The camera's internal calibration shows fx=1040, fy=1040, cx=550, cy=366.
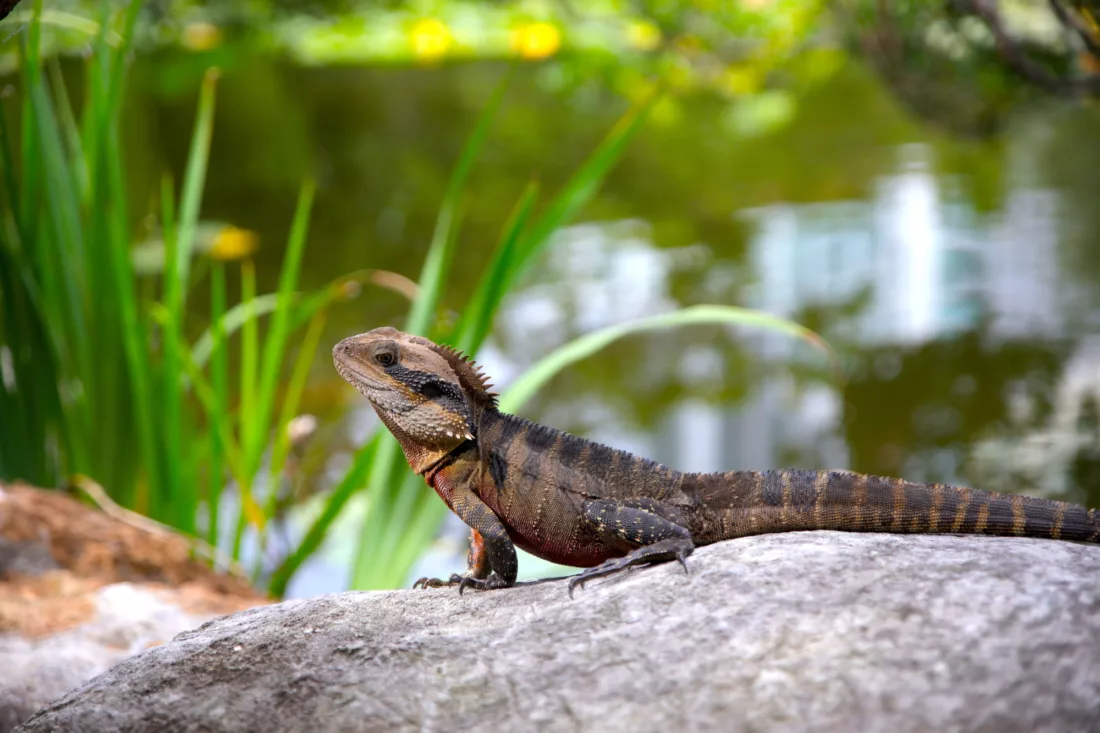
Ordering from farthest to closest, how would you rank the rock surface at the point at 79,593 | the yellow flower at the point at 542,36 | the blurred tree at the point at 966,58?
the yellow flower at the point at 542,36 → the blurred tree at the point at 966,58 → the rock surface at the point at 79,593

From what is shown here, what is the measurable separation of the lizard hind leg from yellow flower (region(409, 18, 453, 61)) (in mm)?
18710

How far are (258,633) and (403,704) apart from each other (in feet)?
1.84

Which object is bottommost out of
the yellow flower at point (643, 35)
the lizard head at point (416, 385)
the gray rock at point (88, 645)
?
the gray rock at point (88, 645)

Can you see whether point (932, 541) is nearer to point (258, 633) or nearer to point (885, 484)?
point (885, 484)

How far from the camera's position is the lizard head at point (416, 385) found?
2803 millimetres

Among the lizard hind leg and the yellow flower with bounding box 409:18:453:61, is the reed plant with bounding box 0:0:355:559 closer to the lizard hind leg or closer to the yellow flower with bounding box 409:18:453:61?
the lizard hind leg

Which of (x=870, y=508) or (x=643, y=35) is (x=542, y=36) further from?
(x=870, y=508)

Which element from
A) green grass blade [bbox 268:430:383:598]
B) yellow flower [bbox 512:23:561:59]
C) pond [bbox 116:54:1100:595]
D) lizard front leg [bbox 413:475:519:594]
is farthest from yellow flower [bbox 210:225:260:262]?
yellow flower [bbox 512:23:561:59]

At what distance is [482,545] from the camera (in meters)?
2.86

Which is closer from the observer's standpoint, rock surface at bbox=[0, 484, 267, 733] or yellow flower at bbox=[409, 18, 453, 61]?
rock surface at bbox=[0, 484, 267, 733]

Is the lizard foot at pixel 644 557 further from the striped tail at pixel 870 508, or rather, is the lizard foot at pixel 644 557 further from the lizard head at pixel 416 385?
the lizard head at pixel 416 385

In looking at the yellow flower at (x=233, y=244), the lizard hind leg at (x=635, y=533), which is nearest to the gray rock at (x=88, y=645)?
the lizard hind leg at (x=635, y=533)

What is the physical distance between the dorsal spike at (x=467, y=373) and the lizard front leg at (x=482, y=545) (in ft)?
0.83

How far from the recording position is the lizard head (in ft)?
9.20
